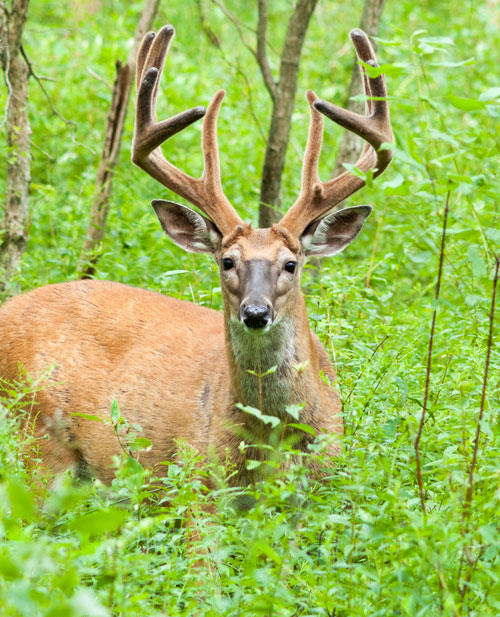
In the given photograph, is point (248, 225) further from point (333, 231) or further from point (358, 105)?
point (358, 105)

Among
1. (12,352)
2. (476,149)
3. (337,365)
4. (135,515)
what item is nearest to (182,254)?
(12,352)

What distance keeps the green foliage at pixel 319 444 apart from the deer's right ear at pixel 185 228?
62 cm

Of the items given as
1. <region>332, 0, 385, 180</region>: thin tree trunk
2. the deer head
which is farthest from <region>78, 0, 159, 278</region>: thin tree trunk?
the deer head

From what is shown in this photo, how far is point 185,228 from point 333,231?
35.1 inches

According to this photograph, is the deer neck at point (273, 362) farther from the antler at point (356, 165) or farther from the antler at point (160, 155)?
the antler at point (160, 155)

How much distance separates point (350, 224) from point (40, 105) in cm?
651

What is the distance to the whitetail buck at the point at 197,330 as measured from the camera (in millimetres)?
5125

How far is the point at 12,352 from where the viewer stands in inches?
239

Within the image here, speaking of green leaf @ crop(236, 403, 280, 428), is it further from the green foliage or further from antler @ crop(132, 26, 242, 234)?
antler @ crop(132, 26, 242, 234)

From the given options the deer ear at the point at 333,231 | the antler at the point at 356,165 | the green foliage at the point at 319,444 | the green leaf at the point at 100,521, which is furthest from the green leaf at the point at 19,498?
the deer ear at the point at 333,231

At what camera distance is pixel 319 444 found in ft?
11.8

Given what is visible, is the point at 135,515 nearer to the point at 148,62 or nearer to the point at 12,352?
the point at 12,352

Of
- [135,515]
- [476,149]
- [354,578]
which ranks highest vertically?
[476,149]

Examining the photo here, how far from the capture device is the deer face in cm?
495
